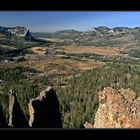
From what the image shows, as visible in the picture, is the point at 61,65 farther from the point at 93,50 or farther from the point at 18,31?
the point at 18,31

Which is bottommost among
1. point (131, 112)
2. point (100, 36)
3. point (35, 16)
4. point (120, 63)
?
point (131, 112)

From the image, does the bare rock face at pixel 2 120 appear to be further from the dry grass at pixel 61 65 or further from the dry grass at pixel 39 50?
the dry grass at pixel 39 50

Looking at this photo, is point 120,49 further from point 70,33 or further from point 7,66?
point 7,66

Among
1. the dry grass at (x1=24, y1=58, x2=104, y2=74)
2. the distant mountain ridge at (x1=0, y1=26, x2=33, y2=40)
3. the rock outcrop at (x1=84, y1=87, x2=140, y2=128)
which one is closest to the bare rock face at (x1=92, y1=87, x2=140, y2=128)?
the rock outcrop at (x1=84, y1=87, x2=140, y2=128)

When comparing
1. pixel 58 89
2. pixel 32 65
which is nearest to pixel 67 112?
pixel 58 89

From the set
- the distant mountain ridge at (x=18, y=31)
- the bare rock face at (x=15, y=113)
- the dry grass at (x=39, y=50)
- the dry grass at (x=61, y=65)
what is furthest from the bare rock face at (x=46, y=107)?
the distant mountain ridge at (x=18, y=31)

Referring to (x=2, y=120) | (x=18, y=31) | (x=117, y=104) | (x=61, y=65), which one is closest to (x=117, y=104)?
(x=117, y=104)

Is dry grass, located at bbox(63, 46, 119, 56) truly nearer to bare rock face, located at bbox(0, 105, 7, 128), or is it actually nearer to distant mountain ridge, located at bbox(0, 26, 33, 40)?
distant mountain ridge, located at bbox(0, 26, 33, 40)

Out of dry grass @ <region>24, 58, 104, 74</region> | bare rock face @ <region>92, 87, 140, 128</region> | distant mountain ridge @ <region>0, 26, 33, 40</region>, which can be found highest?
distant mountain ridge @ <region>0, 26, 33, 40</region>
